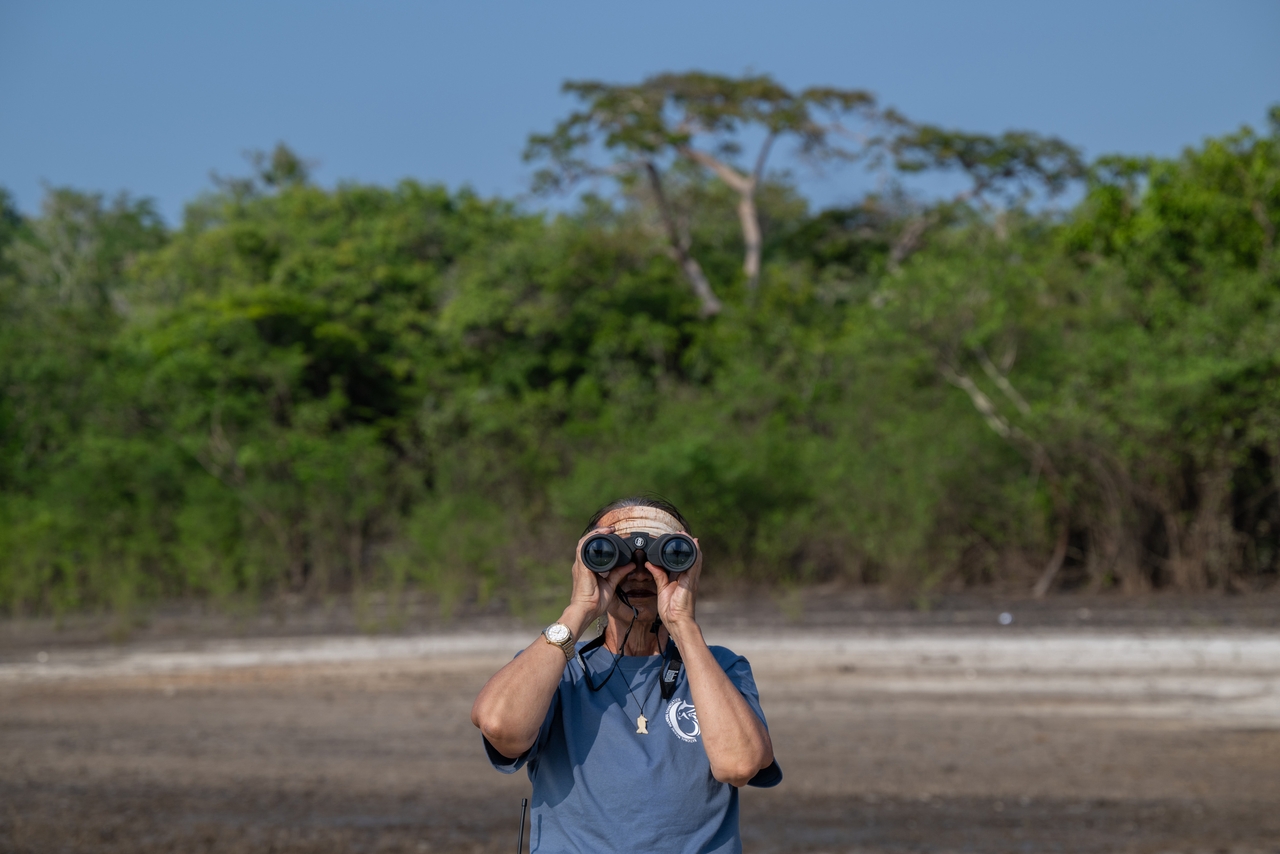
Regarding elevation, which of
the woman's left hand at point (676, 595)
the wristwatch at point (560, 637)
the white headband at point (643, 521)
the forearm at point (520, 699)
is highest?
the white headband at point (643, 521)

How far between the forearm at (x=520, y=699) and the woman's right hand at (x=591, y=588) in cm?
7

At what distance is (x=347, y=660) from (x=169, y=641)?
10.3 feet

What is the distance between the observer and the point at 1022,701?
10.2m

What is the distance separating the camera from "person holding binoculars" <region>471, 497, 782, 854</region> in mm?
2426

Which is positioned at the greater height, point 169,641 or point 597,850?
point 597,850

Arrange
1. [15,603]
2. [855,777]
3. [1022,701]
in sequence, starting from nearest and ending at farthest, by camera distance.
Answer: [855,777]
[1022,701]
[15,603]

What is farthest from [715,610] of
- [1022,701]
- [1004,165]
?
[1004,165]

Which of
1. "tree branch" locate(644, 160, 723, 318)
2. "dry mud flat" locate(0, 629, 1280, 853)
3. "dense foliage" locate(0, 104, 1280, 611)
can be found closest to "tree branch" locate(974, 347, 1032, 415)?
"dense foliage" locate(0, 104, 1280, 611)

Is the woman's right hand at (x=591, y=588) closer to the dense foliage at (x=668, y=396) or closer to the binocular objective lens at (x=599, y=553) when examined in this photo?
the binocular objective lens at (x=599, y=553)

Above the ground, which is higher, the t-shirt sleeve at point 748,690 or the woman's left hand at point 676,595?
the woman's left hand at point 676,595

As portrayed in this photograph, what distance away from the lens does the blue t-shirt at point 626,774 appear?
2.45m

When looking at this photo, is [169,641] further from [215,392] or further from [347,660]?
[215,392]

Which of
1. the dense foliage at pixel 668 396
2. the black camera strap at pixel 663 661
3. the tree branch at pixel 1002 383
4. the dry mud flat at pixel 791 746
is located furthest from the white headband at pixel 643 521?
the tree branch at pixel 1002 383

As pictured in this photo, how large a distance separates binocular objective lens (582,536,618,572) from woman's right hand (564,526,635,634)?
18 mm
